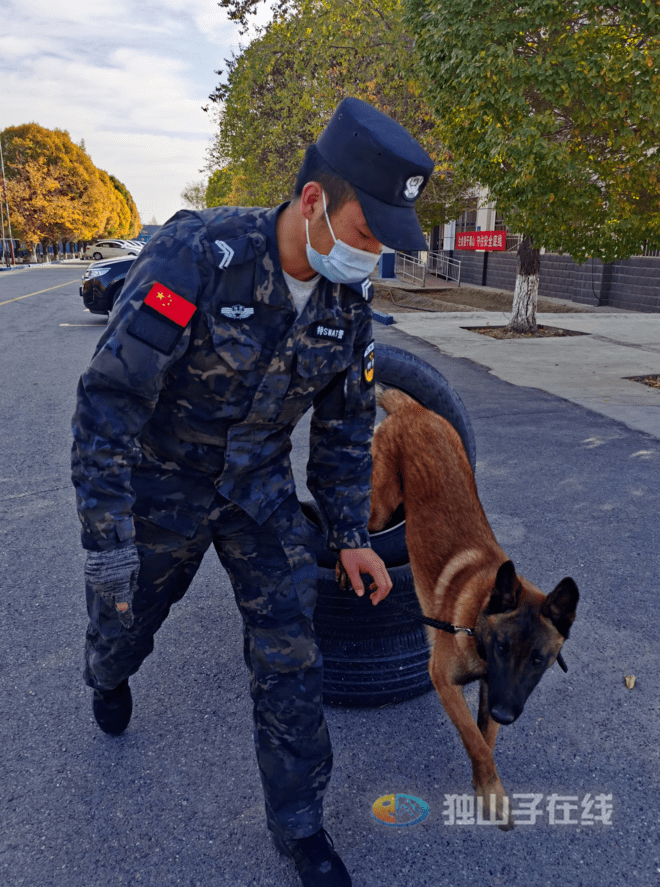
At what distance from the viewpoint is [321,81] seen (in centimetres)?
1981

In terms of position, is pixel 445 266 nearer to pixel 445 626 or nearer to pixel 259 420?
pixel 445 626

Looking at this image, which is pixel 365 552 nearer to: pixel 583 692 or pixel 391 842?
pixel 391 842

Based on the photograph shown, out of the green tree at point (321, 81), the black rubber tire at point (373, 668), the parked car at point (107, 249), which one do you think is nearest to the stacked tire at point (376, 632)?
the black rubber tire at point (373, 668)

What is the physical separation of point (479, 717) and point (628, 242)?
8535 millimetres

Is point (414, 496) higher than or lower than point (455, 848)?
higher

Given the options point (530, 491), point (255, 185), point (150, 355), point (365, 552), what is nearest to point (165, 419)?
point (150, 355)

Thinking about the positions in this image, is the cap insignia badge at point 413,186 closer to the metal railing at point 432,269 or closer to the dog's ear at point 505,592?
the dog's ear at point 505,592

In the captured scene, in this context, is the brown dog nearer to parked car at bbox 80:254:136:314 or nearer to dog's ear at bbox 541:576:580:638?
dog's ear at bbox 541:576:580:638

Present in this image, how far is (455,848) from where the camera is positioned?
2.26 meters

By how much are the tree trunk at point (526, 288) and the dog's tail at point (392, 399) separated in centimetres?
1220

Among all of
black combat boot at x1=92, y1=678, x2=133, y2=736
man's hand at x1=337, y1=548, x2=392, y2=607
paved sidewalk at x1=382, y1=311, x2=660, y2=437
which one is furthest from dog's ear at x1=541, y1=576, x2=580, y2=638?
paved sidewalk at x1=382, y1=311, x2=660, y2=437

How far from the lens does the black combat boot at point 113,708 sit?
2.63 meters

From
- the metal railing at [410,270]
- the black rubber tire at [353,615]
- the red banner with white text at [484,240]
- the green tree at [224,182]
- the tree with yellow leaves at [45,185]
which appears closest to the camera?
the black rubber tire at [353,615]

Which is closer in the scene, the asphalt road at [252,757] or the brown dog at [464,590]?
the asphalt road at [252,757]
